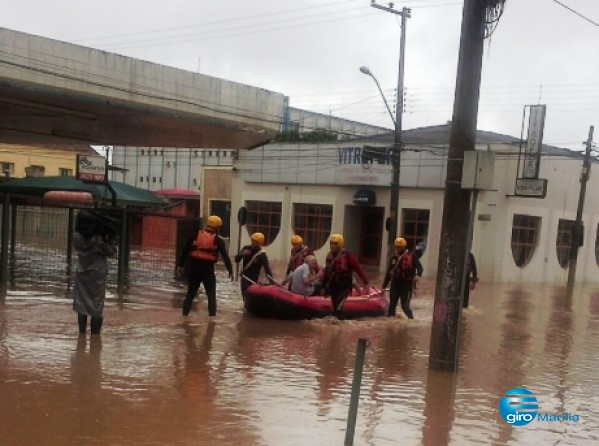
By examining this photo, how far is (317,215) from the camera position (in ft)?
111

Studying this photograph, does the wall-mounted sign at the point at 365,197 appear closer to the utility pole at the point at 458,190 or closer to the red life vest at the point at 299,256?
the red life vest at the point at 299,256

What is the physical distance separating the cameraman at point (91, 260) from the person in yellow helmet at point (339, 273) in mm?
4131

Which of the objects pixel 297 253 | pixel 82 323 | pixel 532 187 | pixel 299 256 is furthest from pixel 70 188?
pixel 532 187

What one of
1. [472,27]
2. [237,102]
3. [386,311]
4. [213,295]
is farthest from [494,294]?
[472,27]

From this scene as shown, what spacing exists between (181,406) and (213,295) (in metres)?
5.76

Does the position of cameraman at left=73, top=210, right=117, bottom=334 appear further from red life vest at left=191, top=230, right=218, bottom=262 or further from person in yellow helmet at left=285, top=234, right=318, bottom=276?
person in yellow helmet at left=285, top=234, right=318, bottom=276

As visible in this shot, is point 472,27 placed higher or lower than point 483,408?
higher

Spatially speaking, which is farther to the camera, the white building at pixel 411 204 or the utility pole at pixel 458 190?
the white building at pixel 411 204

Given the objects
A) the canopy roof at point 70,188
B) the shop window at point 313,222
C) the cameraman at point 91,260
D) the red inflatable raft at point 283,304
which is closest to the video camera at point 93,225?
the cameraman at point 91,260

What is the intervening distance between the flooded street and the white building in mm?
15848

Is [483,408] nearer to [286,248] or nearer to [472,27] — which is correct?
[472,27]

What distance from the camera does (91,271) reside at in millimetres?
9977

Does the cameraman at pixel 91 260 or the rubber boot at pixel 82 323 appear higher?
the cameraman at pixel 91 260

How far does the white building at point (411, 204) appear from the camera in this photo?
30.0 m
